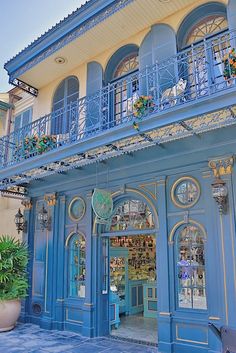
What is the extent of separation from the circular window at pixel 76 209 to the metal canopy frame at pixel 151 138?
111cm

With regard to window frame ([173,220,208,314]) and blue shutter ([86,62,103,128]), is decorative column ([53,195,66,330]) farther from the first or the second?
window frame ([173,220,208,314])

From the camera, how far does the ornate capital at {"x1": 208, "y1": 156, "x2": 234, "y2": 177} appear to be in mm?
6367

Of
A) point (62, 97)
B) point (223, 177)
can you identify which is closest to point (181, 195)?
point (223, 177)

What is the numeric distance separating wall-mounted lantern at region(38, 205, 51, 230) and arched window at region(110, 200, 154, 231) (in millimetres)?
2097

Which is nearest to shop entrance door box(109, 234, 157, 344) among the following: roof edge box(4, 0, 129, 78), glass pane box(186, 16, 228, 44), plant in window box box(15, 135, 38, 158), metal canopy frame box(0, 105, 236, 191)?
Result: metal canopy frame box(0, 105, 236, 191)

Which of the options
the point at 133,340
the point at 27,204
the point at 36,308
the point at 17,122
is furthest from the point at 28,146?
the point at 133,340

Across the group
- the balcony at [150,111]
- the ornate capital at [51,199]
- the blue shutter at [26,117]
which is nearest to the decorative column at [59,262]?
the ornate capital at [51,199]

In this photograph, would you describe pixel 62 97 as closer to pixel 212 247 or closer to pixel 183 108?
pixel 183 108

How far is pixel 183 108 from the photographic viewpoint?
544 cm

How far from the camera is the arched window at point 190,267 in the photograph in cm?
653

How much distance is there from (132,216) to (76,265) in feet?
6.98

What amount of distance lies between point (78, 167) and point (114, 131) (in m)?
2.29

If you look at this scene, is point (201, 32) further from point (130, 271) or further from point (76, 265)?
point (130, 271)

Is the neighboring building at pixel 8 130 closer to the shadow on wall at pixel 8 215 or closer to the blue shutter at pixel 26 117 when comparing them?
the shadow on wall at pixel 8 215
